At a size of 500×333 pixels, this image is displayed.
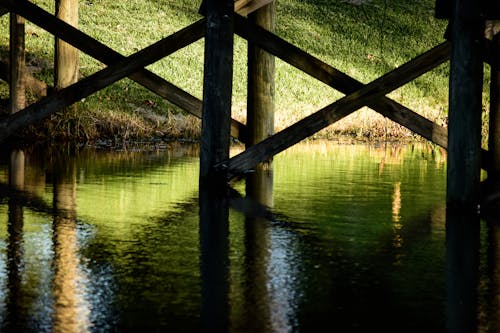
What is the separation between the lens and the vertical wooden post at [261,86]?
15680 mm

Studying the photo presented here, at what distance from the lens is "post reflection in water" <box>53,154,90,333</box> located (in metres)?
6.42

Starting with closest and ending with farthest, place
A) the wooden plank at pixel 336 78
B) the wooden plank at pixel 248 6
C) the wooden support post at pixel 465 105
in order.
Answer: the wooden support post at pixel 465 105, the wooden plank at pixel 336 78, the wooden plank at pixel 248 6

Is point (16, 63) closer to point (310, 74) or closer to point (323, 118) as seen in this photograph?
point (310, 74)

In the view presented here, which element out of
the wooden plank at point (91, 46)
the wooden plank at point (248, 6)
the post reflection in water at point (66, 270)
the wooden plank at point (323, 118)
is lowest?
the post reflection in water at point (66, 270)

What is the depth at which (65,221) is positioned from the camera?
34.9ft

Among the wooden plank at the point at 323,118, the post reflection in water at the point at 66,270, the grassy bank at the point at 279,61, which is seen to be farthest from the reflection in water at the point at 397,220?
the post reflection in water at the point at 66,270

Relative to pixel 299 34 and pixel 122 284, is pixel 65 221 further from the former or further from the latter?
pixel 299 34

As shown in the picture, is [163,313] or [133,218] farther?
[133,218]

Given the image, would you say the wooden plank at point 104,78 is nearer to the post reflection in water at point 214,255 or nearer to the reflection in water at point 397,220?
the post reflection in water at point 214,255

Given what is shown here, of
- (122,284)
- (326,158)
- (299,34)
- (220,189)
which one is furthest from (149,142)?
(299,34)

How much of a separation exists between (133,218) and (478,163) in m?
3.28

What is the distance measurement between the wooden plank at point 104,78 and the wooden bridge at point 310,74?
0.4 inches

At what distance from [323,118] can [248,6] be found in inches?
102

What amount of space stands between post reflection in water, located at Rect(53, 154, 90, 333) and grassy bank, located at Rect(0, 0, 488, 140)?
398 centimetres
